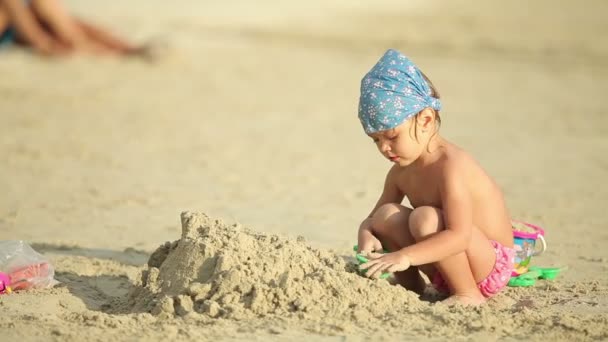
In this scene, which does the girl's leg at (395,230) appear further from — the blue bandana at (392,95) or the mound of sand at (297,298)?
the blue bandana at (392,95)

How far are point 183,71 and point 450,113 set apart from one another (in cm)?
356

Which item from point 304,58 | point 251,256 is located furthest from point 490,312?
point 304,58

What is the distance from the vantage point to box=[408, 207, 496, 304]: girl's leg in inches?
154

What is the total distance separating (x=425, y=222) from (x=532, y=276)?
0.76 metres

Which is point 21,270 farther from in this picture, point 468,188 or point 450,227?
point 468,188

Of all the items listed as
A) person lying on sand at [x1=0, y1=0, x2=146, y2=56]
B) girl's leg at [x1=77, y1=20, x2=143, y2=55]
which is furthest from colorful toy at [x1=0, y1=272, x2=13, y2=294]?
girl's leg at [x1=77, y1=20, x2=143, y2=55]

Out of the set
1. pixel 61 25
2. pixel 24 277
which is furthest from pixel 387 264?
pixel 61 25

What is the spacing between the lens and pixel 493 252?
13.3ft

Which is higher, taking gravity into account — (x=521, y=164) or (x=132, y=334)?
(x=521, y=164)

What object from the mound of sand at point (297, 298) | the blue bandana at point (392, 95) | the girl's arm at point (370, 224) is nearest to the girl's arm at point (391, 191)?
the girl's arm at point (370, 224)

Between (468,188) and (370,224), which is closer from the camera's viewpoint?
(468,188)

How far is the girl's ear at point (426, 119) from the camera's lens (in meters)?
3.97

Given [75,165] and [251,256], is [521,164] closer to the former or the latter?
[75,165]

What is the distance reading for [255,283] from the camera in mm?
3742
